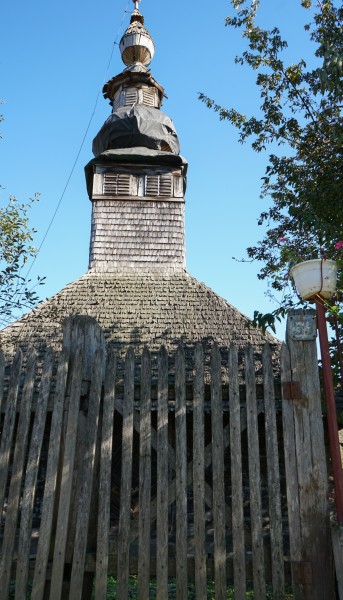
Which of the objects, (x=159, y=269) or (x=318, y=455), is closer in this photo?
(x=318, y=455)

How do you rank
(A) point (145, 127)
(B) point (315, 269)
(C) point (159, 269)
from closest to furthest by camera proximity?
(B) point (315, 269) → (C) point (159, 269) → (A) point (145, 127)

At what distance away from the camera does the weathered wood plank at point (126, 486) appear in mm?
3379

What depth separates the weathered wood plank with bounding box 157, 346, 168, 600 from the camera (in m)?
3.34

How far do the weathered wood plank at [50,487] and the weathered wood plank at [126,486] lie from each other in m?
0.48

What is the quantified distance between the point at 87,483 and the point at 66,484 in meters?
0.15

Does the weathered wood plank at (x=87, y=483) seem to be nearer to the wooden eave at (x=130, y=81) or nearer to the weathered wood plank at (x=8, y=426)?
the weathered wood plank at (x=8, y=426)

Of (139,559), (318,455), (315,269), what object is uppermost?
(315,269)

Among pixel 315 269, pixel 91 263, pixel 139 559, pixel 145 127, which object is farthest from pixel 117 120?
pixel 139 559

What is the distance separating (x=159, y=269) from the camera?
12.2 meters

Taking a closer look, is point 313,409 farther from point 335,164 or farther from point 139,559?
point 335,164

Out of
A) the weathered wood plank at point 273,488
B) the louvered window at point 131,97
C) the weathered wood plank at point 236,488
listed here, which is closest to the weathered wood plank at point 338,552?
the weathered wood plank at point 273,488

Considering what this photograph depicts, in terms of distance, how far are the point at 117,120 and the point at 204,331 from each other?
8461 millimetres

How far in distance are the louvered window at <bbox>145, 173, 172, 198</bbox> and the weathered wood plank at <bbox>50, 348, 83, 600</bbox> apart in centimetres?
995

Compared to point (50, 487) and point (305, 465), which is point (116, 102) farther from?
point (305, 465)
